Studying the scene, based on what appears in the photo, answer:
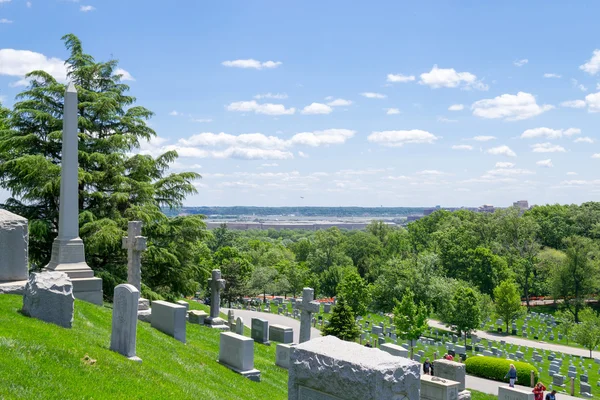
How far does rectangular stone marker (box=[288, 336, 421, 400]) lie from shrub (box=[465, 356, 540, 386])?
62.6 ft

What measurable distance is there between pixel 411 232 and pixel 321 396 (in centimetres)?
7364

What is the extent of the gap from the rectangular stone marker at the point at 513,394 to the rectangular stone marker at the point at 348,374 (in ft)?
40.5

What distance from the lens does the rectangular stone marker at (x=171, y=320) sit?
12375 mm

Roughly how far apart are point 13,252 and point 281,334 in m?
10.9

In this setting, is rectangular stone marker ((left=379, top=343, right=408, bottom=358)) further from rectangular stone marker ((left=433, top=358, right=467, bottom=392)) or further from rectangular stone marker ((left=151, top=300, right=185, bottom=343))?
rectangular stone marker ((left=151, top=300, right=185, bottom=343))

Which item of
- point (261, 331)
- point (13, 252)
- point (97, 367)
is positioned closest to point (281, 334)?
point (261, 331)

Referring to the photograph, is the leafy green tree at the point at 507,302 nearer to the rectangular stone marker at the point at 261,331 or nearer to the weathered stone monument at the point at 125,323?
the rectangular stone marker at the point at 261,331

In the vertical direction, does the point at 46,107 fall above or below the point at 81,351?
above

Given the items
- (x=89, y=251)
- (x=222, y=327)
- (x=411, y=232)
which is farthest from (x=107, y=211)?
(x=411, y=232)

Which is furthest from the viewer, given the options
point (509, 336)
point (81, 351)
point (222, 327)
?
point (509, 336)

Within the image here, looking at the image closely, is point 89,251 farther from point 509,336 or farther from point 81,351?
point 509,336

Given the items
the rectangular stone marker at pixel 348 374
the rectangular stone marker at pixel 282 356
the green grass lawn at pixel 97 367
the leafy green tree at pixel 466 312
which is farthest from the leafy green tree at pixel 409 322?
the rectangular stone marker at pixel 348 374

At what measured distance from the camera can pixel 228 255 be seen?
197 feet

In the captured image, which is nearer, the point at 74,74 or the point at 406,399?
the point at 406,399
